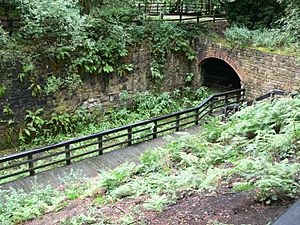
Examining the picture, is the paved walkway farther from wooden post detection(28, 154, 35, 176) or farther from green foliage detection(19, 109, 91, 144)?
green foliage detection(19, 109, 91, 144)

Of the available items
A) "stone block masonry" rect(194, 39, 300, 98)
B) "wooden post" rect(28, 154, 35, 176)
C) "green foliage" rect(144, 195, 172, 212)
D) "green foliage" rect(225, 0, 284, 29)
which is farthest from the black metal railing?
"green foliage" rect(225, 0, 284, 29)

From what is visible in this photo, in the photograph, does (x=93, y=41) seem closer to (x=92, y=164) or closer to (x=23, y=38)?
(x=23, y=38)

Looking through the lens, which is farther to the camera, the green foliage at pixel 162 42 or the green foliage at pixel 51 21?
the green foliage at pixel 162 42

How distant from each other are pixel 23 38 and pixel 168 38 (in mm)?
6160

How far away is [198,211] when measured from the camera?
436 centimetres

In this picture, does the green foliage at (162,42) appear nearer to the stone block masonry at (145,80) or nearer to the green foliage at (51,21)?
the stone block masonry at (145,80)

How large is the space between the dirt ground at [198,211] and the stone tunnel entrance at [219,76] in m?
12.4

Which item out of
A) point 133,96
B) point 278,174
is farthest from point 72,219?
point 133,96

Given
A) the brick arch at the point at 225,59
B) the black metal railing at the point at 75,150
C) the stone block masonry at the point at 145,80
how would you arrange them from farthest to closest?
1. the brick arch at the point at 225,59
2. the stone block masonry at the point at 145,80
3. the black metal railing at the point at 75,150

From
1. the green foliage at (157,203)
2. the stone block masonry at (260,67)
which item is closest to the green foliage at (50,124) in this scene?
the stone block masonry at (260,67)

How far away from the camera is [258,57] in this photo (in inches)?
538

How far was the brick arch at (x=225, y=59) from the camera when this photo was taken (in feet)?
47.4

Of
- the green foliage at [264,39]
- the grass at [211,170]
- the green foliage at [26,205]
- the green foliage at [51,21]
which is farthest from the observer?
the green foliage at [264,39]

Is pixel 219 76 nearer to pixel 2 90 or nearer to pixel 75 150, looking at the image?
pixel 75 150
